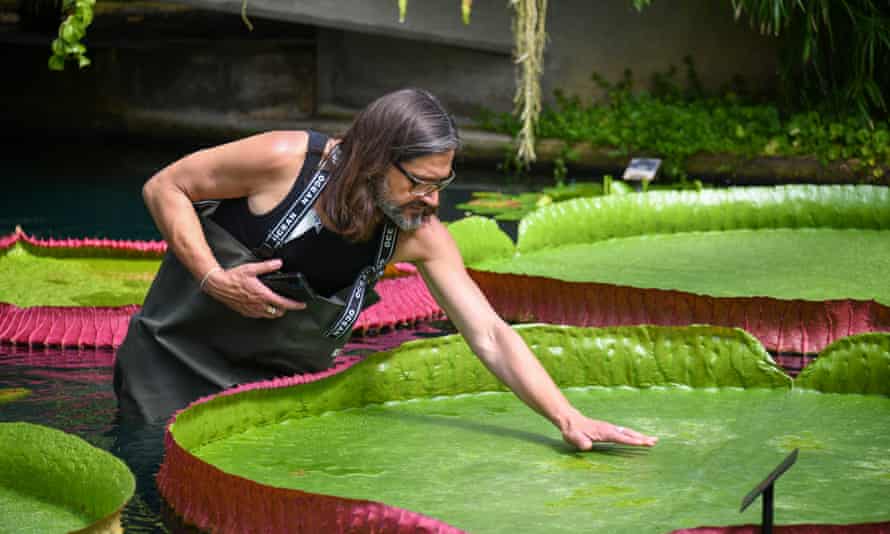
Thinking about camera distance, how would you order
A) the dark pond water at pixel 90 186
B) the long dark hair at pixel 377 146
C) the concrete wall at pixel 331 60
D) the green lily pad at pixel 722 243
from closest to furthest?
the long dark hair at pixel 377 146 → the green lily pad at pixel 722 243 → the dark pond water at pixel 90 186 → the concrete wall at pixel 331 60

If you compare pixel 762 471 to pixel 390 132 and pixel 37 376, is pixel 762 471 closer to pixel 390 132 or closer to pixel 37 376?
pixel 390 132

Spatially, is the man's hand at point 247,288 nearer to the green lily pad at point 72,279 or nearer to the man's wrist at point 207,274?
the man's wrist at point 207,274

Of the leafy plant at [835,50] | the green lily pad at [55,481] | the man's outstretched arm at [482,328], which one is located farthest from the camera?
the leafy plant at [835,50]

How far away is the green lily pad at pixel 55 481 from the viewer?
7.30ft

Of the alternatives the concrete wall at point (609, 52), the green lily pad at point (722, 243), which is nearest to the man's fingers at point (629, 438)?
the green lily pad at point (722, 243)

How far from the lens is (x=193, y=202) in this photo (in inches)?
113

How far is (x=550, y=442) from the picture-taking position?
266cm

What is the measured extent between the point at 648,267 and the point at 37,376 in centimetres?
199

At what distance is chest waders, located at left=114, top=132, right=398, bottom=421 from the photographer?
2.90m

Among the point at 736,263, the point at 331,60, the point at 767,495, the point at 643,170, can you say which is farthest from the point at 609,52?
the point at 767,495

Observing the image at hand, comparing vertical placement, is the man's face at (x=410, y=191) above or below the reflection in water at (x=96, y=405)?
above

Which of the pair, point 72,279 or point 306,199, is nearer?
point 306,199

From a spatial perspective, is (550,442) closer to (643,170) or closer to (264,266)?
(264,266)

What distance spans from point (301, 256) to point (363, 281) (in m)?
0.15
